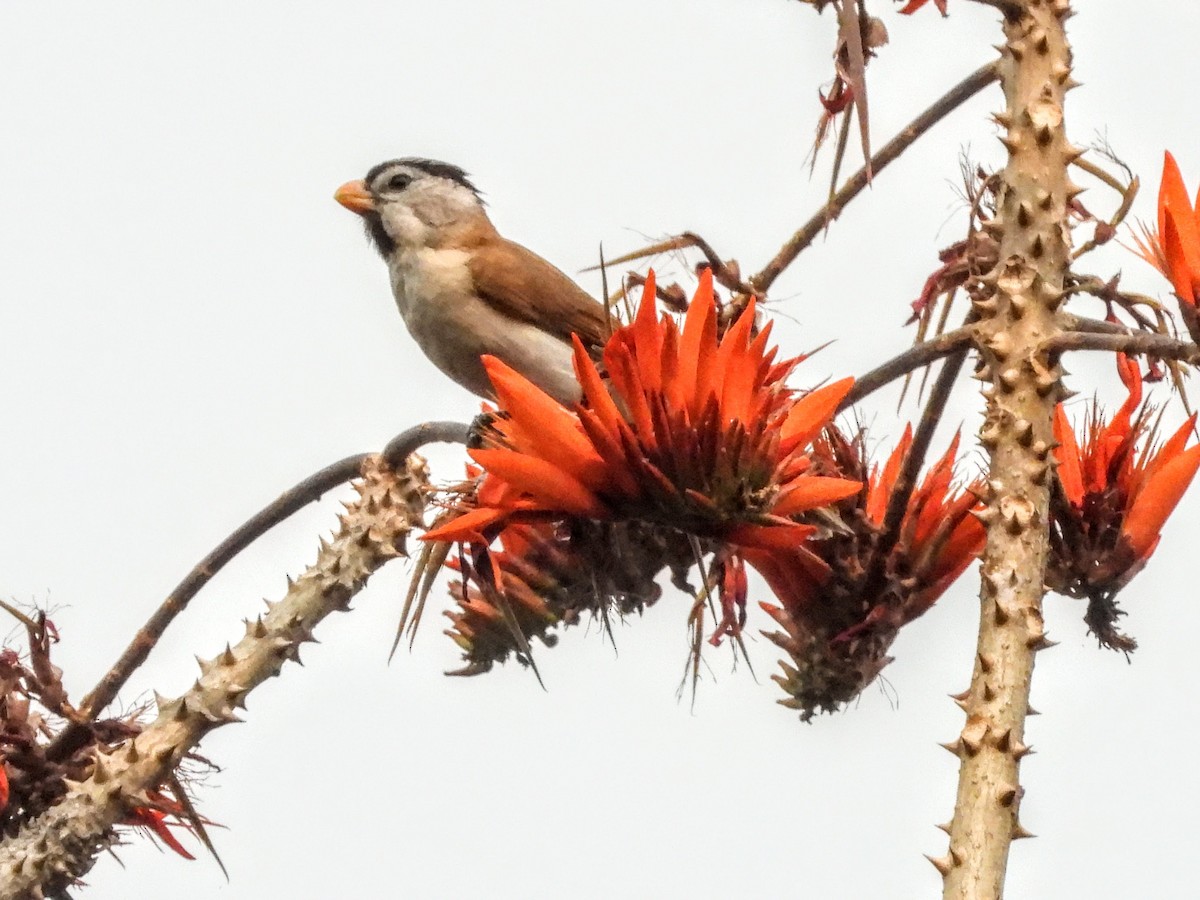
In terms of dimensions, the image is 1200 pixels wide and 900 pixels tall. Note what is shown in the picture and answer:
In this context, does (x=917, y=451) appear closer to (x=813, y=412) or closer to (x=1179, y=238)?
(x=813, y=412)

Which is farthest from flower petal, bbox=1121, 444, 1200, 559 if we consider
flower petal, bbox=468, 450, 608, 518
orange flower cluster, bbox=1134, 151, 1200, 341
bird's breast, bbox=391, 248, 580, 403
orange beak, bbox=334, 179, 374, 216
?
orange beak, bbox=334, 179, 374, 216

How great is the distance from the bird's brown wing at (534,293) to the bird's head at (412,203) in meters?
0.31

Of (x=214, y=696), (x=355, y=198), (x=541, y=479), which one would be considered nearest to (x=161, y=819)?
(x=214, y=696)

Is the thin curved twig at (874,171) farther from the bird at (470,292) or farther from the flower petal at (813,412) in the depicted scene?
the bird at (470,292)

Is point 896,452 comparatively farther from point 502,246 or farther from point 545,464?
point 502,246

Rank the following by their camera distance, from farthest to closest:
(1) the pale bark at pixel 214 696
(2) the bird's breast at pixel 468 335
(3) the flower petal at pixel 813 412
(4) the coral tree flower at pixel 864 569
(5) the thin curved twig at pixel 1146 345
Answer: (2) the bird's breast at pixel 468 335 < (1) the pale bark at pixel 214 696 < (4) the coral tree flower at pixel 864 569 < (3) the flower petal at pixel 813 412 < (5) the thin curved twig at pixel 1146 345

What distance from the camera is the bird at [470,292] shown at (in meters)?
4.85

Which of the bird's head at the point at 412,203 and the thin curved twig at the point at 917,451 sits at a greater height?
the bird's head at the point at 412,203

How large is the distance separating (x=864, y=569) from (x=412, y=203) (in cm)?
365

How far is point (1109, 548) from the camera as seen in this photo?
226cm

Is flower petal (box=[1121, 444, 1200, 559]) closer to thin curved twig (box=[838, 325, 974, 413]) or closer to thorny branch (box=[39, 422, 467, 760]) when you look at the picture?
thin curved twig (box=[838, 325, 974, 413])

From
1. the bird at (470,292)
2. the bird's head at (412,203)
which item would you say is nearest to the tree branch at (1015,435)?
the bird at (470,292)

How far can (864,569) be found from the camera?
7.82 ft

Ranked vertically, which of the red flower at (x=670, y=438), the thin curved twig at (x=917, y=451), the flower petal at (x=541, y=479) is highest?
the thin curved twig at (x=917, y=451)
